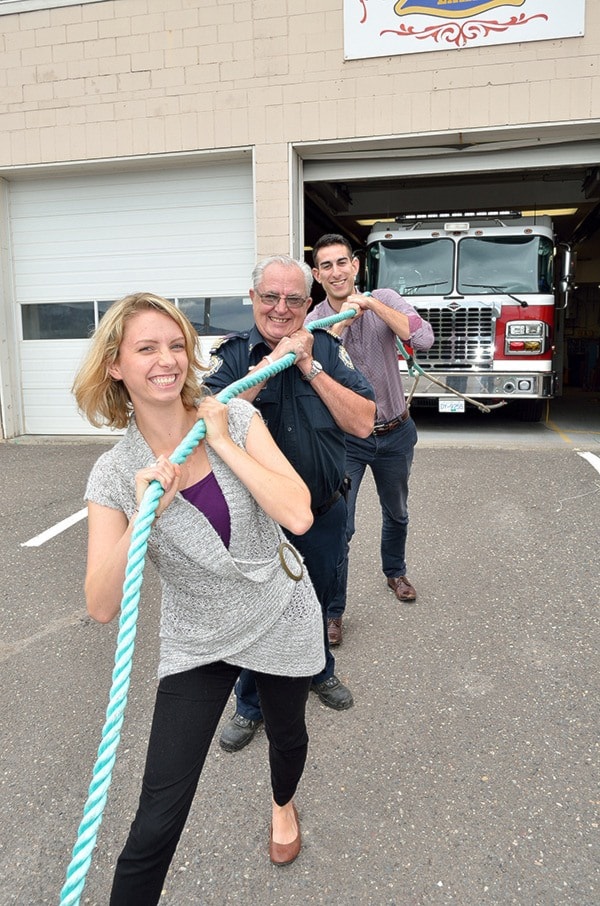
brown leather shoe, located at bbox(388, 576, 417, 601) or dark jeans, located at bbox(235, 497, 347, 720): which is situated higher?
dark jeans, located at bbox(235, 497, 347, 720)

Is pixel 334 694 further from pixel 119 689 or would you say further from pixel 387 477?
pixel 119 689

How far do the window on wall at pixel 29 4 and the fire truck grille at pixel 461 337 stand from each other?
20.4 ft

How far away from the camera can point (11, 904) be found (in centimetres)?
196

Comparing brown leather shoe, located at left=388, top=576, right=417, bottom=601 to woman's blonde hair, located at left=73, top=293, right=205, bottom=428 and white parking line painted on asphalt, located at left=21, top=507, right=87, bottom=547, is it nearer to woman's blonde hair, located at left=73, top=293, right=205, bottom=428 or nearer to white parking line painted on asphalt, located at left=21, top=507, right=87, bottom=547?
woman's blonde hair, located at left=73, top=293, right=205, bottom=428

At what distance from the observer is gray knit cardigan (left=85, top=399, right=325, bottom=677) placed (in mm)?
1670

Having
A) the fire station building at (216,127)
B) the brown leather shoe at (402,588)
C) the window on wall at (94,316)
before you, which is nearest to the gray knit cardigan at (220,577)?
the brown leather shoe at (402,588)

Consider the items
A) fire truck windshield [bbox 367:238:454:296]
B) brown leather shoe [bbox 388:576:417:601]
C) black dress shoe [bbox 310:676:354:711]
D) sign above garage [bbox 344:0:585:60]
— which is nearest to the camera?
black dress shoe [bbox 310:676:354:711]

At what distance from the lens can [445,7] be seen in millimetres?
7859

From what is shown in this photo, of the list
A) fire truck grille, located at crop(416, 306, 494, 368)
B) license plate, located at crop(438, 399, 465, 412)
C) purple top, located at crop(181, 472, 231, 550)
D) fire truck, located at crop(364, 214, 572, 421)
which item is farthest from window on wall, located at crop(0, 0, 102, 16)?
purple top, located at crop(181, 472, 231, 550)

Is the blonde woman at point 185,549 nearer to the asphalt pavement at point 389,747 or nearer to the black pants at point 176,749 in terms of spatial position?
the black pants at point 176,749

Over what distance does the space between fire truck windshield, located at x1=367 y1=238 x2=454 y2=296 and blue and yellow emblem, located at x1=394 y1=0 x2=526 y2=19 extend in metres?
2.71

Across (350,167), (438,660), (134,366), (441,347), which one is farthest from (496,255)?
(134,366)

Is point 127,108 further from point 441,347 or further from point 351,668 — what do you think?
point 351,668

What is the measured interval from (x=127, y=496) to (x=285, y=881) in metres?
1.34
